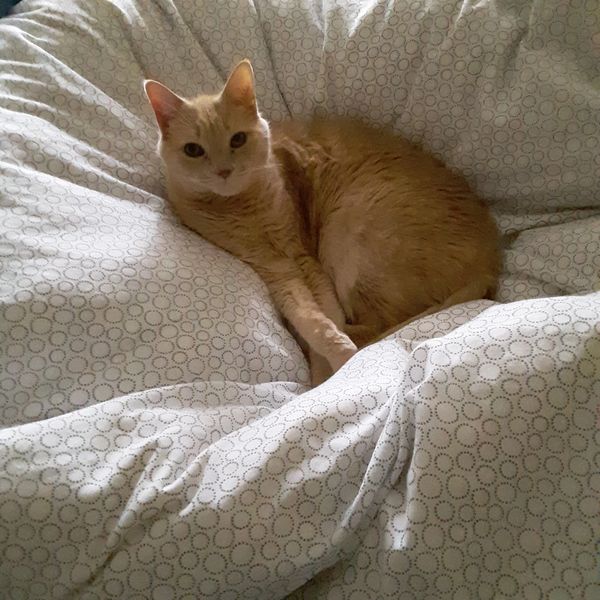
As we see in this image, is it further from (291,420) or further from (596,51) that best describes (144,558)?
(596,51)

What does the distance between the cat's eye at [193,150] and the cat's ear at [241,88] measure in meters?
0.14

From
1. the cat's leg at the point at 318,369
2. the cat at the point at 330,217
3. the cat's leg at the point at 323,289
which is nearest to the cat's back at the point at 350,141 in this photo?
the cat at the point at 330,217

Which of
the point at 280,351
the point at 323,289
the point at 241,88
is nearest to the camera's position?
the point at 280,351

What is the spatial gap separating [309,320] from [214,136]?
513 millimetres

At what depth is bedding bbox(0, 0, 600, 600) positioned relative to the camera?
0.75 m

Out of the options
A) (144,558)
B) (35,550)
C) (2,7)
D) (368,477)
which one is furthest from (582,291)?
(2,7)

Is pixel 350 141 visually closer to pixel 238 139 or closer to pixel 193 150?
pixel 238 139

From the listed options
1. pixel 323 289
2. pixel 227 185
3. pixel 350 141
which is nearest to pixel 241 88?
pixel 227 185

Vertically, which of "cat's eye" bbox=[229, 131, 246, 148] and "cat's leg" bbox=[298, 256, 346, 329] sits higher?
"cat's eye" bbox=[229, 131, 246, 148]

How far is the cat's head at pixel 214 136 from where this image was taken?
1.33 meters

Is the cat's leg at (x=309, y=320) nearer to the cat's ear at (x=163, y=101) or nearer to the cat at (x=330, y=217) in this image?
the cat at (x=330, y=217)

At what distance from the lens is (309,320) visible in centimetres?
131

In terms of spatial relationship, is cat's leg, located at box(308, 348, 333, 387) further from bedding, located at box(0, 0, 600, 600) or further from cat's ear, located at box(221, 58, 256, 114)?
cat's ear, located at box(221, 58, 256, 114)

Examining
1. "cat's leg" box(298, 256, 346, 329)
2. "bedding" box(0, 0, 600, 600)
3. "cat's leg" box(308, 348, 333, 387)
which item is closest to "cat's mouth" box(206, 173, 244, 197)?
"bedding" box(0, 0, 600, 600)
